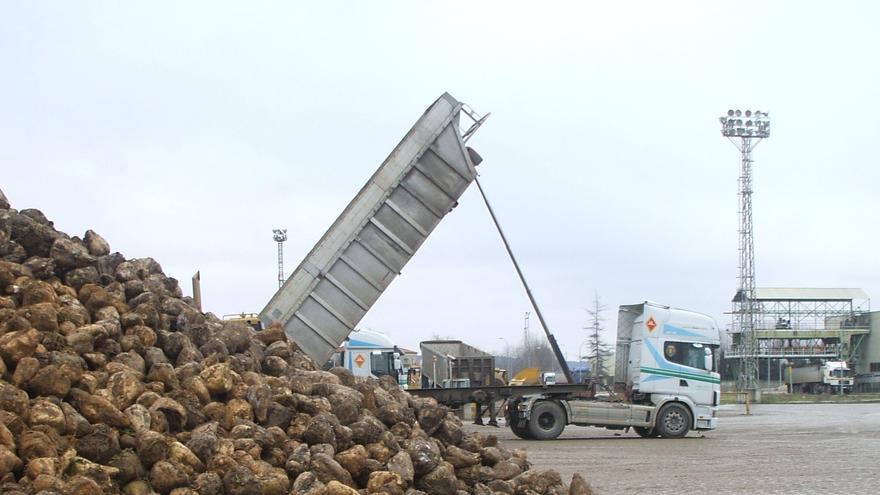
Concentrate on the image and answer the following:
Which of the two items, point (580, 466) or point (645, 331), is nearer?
point (580, 466)

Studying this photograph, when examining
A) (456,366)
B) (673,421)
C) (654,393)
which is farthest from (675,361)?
(456,366)

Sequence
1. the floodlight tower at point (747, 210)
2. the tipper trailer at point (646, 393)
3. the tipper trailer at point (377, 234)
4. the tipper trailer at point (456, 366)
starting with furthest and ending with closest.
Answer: the floodlight tower at point (747, 210), the tipper trailer at point (456, 366), the tipper trailer at point (646, 393), the tipper trailer at point (377, 234)

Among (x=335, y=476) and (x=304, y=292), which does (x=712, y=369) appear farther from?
(x=335, y=476)

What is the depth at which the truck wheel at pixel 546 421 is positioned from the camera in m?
20.8

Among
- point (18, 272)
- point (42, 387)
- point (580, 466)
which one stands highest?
point (18, 272)

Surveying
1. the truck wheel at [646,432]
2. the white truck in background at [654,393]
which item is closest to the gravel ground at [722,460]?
the truck wheel at [646,432]

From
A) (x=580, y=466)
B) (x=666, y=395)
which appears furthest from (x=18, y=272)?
(x=666, y=395)

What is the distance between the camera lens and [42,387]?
676cm

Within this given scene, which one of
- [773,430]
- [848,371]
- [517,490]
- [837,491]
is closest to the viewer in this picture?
[517,490]

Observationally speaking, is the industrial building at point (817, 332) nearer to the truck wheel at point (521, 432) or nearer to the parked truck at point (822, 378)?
the parked truck at point (822, 378)

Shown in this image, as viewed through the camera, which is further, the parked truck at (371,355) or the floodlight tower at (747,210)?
the floodlight tower at (747,210)

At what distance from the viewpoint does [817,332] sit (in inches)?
2707

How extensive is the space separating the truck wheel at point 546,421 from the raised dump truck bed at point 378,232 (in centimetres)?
677

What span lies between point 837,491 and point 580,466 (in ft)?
13.1
